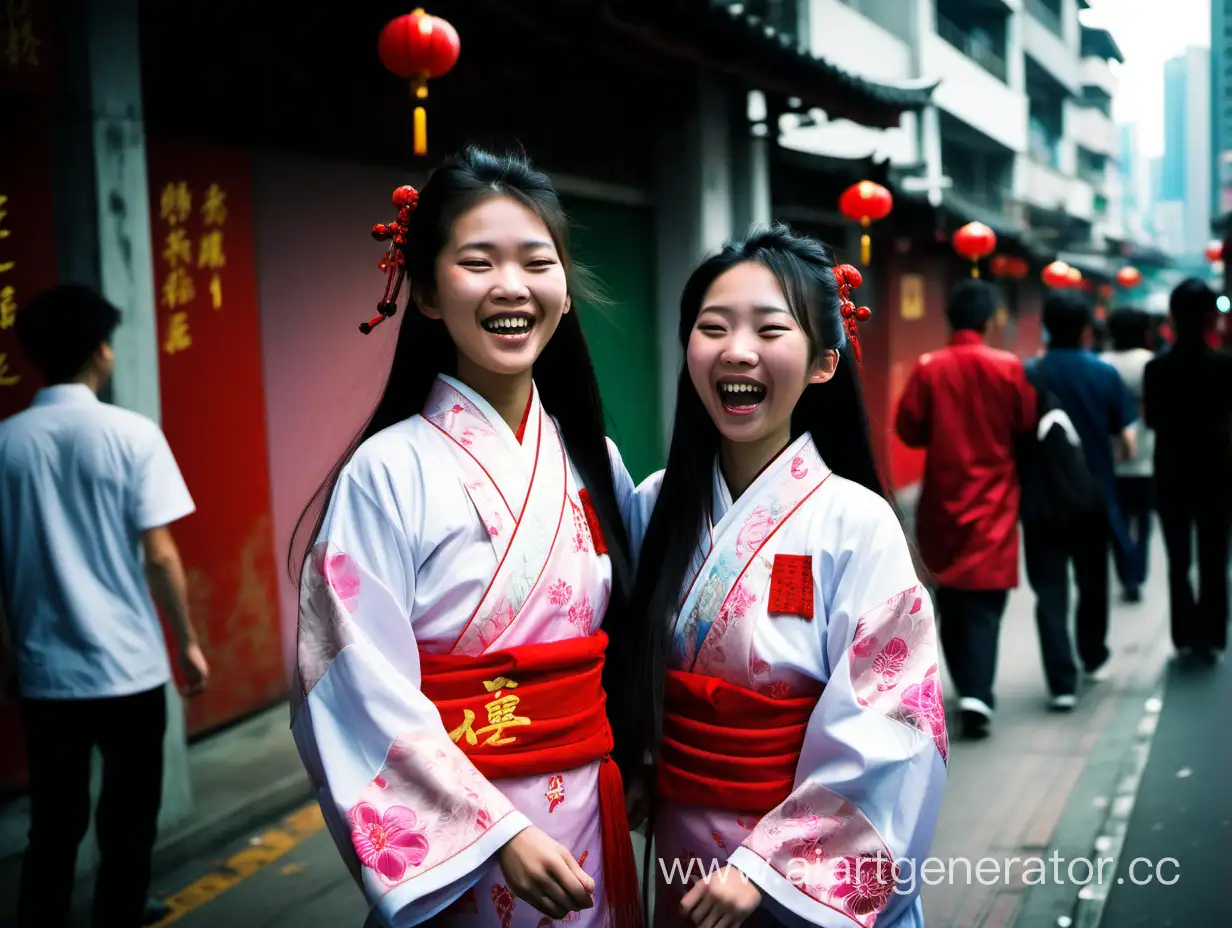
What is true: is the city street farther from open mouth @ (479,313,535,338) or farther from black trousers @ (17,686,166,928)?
open mouth @ (479,313,535,338)

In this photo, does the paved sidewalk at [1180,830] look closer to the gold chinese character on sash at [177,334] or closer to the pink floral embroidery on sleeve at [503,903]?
the pink floral embroidery on sleeve at [503,903]

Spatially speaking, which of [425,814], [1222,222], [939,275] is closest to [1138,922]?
[425,814]

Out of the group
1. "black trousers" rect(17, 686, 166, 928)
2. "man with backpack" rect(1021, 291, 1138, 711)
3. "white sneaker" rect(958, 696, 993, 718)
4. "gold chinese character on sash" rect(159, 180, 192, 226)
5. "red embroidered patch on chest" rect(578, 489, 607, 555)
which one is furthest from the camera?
"man with backpack" rect(1021, 291, 1138, 711)

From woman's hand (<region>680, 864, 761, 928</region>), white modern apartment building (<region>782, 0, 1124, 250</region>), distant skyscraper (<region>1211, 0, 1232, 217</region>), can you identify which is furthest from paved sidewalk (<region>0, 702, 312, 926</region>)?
distant skyscraper (<region>1211, 0, 1232, 217</region>)

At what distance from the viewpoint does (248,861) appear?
15.1 ft

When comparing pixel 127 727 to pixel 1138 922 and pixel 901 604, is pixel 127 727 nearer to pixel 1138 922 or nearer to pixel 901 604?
pixel 901 604

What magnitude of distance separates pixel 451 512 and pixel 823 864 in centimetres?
95

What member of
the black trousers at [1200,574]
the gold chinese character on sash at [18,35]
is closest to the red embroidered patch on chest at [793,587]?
the gold chinese character on sash at [18,35]

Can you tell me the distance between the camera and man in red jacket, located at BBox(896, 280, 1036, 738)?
230 inches

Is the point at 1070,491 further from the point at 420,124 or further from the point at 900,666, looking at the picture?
the point at 900,666

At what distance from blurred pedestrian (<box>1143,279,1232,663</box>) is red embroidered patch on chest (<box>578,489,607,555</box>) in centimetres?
554

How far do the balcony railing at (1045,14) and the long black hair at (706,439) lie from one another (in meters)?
30.1

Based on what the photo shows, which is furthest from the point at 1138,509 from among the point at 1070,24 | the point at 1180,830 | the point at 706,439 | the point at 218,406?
the point at 1070,24

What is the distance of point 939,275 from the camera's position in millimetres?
17531
